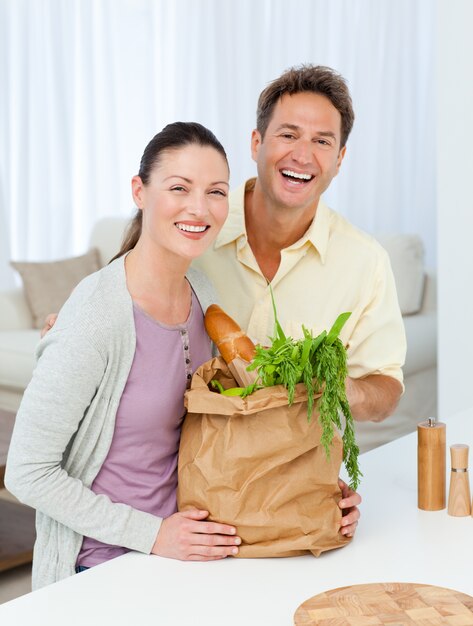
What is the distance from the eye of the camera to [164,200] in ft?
5.24

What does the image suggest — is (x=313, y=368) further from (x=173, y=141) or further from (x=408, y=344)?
(x=408, y=344)

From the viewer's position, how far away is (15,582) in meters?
3.11

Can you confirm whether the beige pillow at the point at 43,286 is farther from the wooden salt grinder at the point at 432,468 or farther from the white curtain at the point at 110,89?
the wooden salt grinder at the point at 432,468

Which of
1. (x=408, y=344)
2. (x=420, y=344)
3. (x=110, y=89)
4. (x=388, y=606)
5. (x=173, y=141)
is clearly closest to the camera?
(x=388, y=606)

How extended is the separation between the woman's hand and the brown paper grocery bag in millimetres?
15

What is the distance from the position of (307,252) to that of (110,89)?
456cm

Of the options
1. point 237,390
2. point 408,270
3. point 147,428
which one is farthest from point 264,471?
point 408,270

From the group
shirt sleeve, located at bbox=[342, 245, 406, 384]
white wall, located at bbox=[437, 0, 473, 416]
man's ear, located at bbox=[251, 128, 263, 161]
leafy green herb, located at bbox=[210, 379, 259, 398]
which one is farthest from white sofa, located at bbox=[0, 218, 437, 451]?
leafy green herb, located at bbox=[210, 379, 259, 398]

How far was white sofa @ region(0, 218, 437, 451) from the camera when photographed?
436 cm

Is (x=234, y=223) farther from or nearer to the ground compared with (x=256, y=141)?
nearer to the ground

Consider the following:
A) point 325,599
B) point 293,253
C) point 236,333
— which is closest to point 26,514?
point 293,253

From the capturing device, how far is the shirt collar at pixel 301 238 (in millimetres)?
2057

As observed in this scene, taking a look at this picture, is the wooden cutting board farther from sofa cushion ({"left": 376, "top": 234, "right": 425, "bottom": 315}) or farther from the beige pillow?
the beige pillow

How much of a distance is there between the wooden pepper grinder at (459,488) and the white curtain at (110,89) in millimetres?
4046
